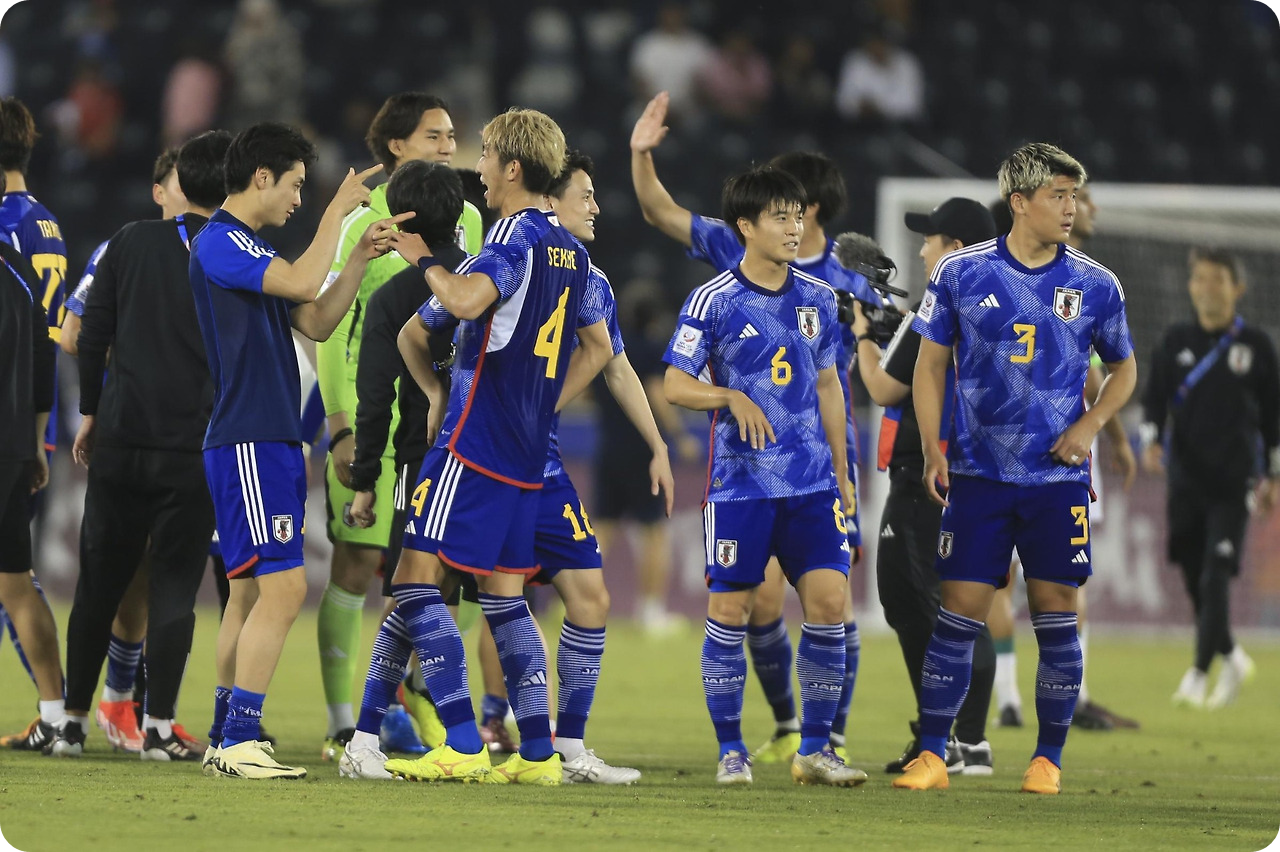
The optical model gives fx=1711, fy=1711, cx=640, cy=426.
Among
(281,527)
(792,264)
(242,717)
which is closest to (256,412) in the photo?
(281,527)

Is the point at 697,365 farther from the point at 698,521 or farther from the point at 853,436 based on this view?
the point at 698,521

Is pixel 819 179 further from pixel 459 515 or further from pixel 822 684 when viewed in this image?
pixel 459 515

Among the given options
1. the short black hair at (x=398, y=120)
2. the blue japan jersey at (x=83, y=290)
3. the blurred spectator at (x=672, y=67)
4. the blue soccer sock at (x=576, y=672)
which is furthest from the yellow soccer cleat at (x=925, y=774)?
the blurred spectator at (x=672, y=67)

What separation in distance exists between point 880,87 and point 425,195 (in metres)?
11.7

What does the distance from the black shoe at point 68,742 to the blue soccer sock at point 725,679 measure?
2289mm

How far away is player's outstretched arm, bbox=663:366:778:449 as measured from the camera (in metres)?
5.79

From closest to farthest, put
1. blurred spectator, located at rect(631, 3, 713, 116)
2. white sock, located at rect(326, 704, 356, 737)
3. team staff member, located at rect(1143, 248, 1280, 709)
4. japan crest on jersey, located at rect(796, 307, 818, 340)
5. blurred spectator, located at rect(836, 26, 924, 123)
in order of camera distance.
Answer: japan crest on jersey, located at rect(796, 307, 818, 340)
white sock, located at rect(326, 704, 356, 737)
team staff member, located at rect(1143, 248, 1280, 709)
blurred spectator, located at rect(836, 26, 924, 123)
blurred spectator, located at rect(631, 3, 713, 116)

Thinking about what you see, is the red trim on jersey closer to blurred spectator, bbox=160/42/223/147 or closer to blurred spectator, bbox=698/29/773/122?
blurred spectator, bbox=160/42/223/147

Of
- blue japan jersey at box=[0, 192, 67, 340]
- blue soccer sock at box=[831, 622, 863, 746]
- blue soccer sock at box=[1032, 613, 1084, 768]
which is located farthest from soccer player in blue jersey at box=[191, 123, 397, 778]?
blue soccer sock at box=[1032, 613, 1084, 768]

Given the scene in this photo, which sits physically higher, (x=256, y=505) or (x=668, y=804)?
(x=256, y=505)

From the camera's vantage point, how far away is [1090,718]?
8.49 metres

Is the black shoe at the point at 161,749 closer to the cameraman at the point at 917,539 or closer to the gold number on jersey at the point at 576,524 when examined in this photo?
the gold number on jersey at the point at 576,524

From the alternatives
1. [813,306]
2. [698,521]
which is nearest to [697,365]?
[813,306]

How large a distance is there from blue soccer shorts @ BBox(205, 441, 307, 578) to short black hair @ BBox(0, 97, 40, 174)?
2.13 m
